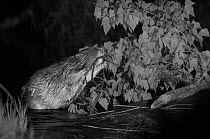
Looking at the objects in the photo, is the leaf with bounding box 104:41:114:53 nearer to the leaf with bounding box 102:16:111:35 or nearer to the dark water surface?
the leaf with bounding box 102:16:111:35

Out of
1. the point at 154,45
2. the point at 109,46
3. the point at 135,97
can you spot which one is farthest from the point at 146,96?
the point at 109,46

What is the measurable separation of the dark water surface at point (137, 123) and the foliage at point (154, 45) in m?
0.37

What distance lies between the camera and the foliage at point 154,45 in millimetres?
3770

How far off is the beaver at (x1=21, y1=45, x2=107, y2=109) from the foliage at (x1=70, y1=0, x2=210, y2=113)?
0.29 metres

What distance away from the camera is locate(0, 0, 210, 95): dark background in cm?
812

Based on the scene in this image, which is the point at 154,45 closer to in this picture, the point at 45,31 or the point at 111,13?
the point at 111,13

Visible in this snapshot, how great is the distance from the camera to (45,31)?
9.01m

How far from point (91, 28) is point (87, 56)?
4.43 meters

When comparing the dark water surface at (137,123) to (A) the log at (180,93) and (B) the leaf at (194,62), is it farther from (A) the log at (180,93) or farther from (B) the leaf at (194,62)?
(B) the leaf at (194,62)

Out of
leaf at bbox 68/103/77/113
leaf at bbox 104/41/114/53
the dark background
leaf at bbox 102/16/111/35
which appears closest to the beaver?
leaf at bbox 104/41/114/53

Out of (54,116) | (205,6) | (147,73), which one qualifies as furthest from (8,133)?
(205,6)

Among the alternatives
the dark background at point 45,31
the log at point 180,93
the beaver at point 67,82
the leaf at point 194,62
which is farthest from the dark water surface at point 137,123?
the dark background at point 45,31

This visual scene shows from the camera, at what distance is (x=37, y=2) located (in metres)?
9.27

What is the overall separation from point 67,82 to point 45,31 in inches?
198
